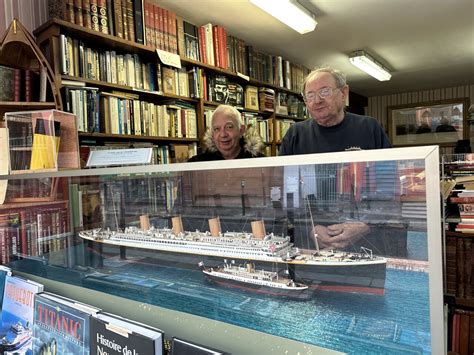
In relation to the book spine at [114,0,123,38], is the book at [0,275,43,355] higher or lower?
lower

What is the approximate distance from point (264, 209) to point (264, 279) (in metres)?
0.15

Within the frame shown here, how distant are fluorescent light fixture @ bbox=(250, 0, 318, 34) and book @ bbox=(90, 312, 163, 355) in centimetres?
232

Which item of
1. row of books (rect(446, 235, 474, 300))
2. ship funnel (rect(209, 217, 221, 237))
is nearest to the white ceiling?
row of books (rect(446, 235, 474, 300))

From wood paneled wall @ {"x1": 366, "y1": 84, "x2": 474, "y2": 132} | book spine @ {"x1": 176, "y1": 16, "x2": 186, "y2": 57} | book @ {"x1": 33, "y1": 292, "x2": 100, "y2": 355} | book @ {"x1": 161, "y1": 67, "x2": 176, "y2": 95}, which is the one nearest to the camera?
book @ {"x1": 33, "y1": 292, "x2": 100, "y2": 355}

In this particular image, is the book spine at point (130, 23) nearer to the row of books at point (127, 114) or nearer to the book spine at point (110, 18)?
the book spine at point (110, 18)

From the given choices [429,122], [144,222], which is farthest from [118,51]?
[429,122]

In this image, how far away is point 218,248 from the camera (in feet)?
2.70

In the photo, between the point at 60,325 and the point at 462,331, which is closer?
the point at 60,325

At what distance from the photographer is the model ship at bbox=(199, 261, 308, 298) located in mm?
A: 710

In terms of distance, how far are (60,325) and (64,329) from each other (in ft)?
0.08

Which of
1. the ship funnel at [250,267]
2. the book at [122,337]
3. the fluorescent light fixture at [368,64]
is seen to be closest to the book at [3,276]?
the book at [122,337]

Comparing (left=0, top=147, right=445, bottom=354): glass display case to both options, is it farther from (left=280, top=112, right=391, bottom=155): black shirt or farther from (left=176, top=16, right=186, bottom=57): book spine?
(left=176, top=16, right=186, bottom=57): book spine

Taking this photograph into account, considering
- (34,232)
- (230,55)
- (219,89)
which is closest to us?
(34,232)

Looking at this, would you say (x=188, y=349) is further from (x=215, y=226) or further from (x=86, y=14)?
(x=86, y=14)
